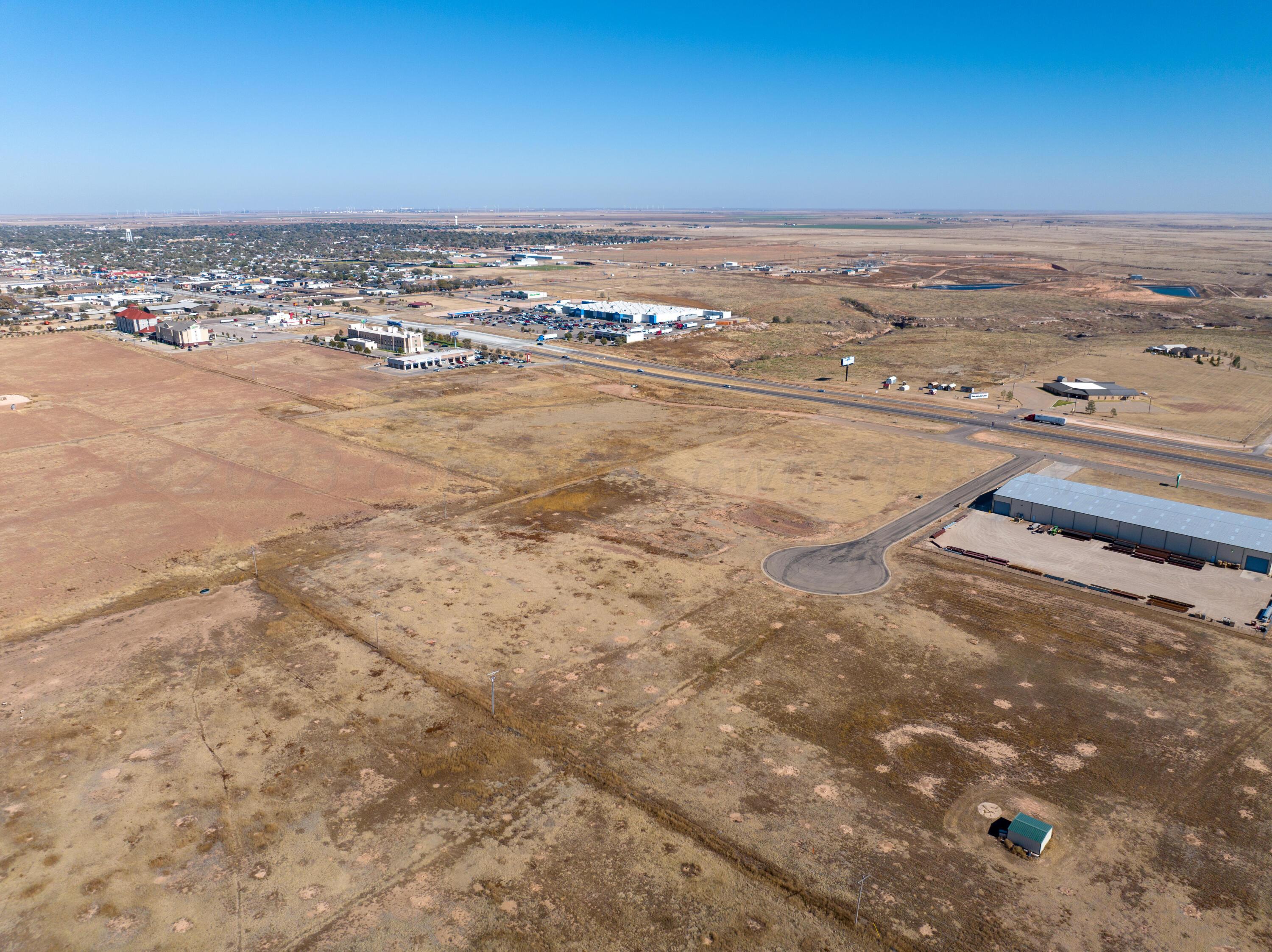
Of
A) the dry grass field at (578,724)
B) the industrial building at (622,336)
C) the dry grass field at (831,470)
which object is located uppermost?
the industrial building at (622,336)

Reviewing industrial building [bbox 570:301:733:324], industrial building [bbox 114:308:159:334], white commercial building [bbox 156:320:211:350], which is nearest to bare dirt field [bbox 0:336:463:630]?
white commercial building [bbox 156:320:211:350]

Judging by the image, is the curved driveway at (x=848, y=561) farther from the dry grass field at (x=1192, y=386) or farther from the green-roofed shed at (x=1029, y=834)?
the dry grass field at (x=1192, y=386)

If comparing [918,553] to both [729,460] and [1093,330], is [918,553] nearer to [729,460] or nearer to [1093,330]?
[729,460]

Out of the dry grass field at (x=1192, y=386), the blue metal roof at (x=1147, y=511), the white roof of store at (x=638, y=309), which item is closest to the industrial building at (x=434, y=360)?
the white roof of store at (x=638, y=309)

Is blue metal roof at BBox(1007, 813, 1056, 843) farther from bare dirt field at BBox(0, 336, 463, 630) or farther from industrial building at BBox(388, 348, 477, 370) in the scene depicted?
industrial building at BBox(388, 348, 477, 370)

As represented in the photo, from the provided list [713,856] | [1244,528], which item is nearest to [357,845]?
Result: [713,856]
